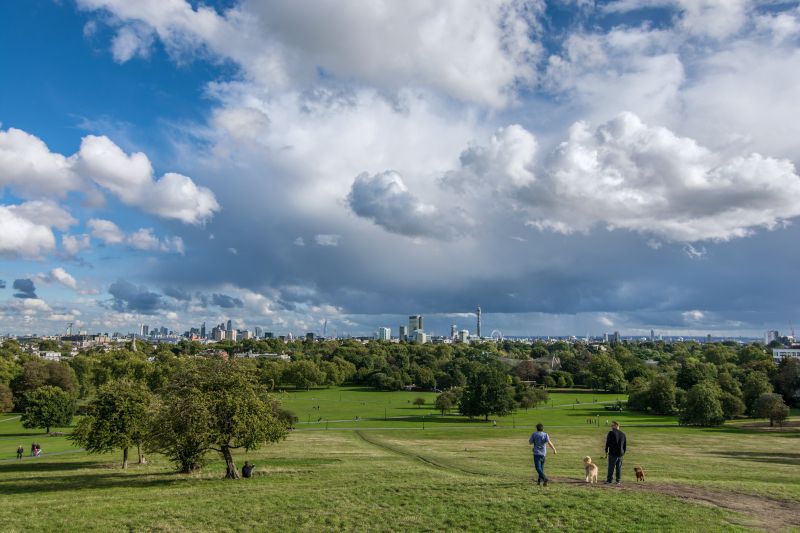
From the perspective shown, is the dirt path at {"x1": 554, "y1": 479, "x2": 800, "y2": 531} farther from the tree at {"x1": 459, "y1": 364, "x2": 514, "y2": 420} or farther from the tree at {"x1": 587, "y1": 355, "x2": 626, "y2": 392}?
the tree at {"x1": 587, "y1": 355, "x2": 626, "y2": 392}

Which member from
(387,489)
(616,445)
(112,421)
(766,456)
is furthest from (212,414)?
(766,456)

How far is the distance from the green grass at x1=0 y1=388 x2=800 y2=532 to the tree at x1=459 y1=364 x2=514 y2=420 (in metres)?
31.5

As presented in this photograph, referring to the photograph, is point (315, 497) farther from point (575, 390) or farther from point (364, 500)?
point (575, 390)

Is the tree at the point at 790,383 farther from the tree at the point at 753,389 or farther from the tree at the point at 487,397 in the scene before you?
the tree at the point at 487,397

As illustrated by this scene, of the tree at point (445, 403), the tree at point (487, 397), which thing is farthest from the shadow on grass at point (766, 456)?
the tree at point (445, 403)

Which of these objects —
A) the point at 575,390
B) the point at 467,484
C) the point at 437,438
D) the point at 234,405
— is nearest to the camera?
the point at 467,484

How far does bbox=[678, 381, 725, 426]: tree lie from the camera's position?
88.0 metres

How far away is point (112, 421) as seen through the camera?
4338cm

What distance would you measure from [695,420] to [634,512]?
83.0 m

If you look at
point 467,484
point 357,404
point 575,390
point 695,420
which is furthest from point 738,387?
point 467,484

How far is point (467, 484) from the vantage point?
25828mm

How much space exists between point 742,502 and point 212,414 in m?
28.8

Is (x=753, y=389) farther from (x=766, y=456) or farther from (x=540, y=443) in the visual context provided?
(x=540, y=443)

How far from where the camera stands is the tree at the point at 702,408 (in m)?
88.0
